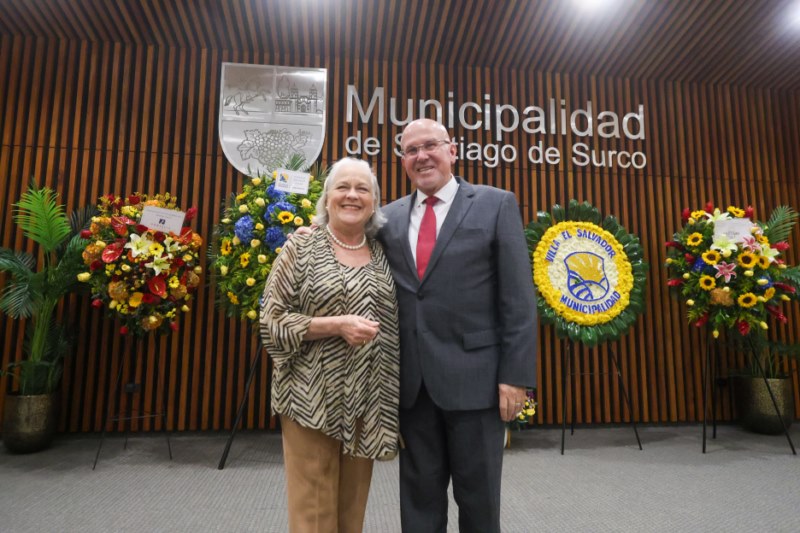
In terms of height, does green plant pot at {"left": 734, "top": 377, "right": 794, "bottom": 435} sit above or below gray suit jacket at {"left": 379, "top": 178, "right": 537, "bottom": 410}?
below

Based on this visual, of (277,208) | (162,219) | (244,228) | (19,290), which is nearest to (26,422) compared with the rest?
(19,290)

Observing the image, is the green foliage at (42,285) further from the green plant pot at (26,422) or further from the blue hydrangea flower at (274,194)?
the blue hydrangea flower at (274,194)

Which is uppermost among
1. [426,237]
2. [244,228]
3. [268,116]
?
[268,116]

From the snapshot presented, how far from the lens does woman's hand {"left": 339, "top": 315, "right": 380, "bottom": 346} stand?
142 centimetres

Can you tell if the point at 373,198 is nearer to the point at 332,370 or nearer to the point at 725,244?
the point at 332,370

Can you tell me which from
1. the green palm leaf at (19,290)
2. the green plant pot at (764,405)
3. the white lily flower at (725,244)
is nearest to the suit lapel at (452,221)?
the white lily flower at (725,244)

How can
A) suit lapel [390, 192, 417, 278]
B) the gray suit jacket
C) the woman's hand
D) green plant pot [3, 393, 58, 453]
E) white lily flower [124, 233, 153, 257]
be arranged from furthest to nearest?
green plant pot [3, 393, 58, 453] < white lily flower [124, 233, 153, 257] < suit lapel [390, 192, 417, 278] < the gray suit jacket < the woman's hand

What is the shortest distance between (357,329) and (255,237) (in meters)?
2.37

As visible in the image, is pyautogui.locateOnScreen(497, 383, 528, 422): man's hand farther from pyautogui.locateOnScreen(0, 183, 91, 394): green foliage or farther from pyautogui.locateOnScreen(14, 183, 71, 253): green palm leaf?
pyautogui.locateOnScreen(14, 183, 71, 253): green palm leaf

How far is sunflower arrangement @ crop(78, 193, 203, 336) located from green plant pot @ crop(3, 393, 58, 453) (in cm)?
97

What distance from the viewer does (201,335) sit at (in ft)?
15.1

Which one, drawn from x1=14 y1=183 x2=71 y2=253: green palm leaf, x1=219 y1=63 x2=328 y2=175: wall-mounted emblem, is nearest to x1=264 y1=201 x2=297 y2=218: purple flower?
x1=219 y1=63 x2=328 y2=175: wall-mounted emblem

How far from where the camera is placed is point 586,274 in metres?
4.04

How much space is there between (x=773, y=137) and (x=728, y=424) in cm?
350
